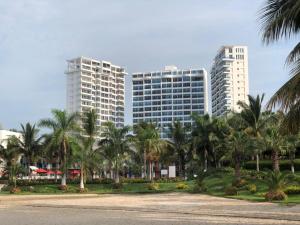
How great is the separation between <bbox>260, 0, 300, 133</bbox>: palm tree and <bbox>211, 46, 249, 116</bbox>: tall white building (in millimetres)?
129354

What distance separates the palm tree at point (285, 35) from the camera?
10367 millimetres

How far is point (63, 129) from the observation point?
47.3 m

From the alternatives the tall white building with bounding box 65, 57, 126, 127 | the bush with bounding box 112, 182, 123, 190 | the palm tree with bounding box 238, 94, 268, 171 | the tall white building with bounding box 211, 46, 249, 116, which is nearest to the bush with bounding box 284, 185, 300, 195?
the palm tree with bounding box 238, 94, 268, 171

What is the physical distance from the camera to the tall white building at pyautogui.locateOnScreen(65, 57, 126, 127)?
158 m

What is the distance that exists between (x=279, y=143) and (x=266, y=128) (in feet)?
10.3

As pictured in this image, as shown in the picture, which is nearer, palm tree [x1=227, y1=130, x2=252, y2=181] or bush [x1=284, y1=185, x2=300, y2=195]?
bush [x1=284, y1=185, x2=300, y2=195]

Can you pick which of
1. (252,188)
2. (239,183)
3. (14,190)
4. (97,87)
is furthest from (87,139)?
(97,87)

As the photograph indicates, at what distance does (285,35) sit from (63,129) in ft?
125

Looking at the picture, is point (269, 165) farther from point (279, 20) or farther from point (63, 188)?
point (279, 20)

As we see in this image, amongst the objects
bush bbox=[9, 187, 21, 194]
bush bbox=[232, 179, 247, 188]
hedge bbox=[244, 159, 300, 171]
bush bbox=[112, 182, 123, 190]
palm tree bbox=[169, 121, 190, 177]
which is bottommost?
bush bbox=[9, 187, 21, 194]

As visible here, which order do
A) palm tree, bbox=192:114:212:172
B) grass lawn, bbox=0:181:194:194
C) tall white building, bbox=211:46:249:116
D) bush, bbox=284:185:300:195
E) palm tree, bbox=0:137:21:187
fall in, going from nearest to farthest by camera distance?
bush, bbox=284:185:300:195, grass lawn, bbox=0:181:194:194, palm tree, bbox=192:114:212:172, palm tree, bbox=0:137:21:187, tall white building, bbox=211:46:249:116

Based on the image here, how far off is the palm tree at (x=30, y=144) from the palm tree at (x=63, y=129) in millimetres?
13101

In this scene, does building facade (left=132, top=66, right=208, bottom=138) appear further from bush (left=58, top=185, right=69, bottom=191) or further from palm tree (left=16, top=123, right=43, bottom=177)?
bush (left=58, top=185, right=69, bottom=191)

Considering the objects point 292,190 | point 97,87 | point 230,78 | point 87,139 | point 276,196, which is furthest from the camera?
point 97,87
